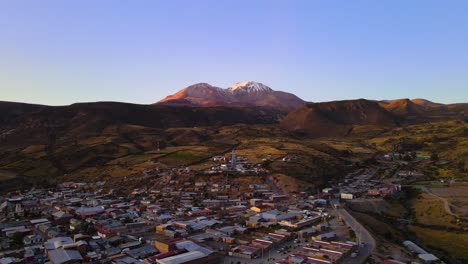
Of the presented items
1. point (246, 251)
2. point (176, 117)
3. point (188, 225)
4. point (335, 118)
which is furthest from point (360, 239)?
point (176, 117)

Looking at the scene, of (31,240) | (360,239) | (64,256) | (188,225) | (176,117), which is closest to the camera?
(64,256)

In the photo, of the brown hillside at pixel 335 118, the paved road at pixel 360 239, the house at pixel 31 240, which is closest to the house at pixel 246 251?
the paved road at pixel 360 239

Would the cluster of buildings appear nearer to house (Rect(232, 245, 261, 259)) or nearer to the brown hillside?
house (Rect(232, 245, 261, 259))

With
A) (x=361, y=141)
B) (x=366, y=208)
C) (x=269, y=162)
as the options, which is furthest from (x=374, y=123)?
(x=366, y=208)

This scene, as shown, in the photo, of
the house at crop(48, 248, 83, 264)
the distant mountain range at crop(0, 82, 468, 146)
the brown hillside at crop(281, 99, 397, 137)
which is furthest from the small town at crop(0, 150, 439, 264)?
the brown hillside at crop(281, 99, 397, 137)

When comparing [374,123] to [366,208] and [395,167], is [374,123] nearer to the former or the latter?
[395,167]

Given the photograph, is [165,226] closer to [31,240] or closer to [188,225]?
[188,225]
